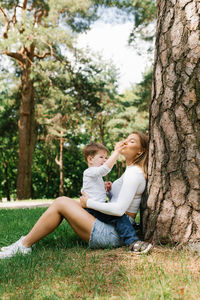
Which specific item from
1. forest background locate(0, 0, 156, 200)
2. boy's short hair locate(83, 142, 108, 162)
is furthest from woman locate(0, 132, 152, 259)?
forest background locate(0, 0, 156, 200)

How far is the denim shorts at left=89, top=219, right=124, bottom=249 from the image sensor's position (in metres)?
3.06

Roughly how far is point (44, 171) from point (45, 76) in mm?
14440

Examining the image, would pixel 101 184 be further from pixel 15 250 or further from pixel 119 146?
pixel 15 250

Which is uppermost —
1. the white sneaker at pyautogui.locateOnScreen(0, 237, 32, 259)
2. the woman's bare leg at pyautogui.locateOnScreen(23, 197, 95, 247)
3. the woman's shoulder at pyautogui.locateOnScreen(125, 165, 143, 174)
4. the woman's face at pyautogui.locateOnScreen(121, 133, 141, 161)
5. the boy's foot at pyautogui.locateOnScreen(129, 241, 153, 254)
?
the woman's face at pyautogui.locateOnScreen(121, 133, 141, 161)

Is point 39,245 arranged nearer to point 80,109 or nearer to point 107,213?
point 107,213

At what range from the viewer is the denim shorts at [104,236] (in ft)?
10.1

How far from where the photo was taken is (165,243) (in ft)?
9.46

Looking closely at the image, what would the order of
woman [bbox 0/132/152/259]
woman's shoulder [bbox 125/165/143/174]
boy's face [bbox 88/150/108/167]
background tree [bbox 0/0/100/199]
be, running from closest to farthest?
woman [bbox 0/132/152/259] → woman's shoulder [bbox 125/165/143/174] → boy's face [bbox 88/150/108/167] → background tree [bbox 0/0/100/199]

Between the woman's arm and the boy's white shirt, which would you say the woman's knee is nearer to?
the woman's arm

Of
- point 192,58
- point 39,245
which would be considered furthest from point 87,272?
point 192,58

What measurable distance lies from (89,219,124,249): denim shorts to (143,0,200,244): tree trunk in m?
0.31

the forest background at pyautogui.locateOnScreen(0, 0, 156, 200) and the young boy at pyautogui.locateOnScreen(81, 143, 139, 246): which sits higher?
the forest background at pyautogui.locateOnScreen(0, 0, 156, 200)

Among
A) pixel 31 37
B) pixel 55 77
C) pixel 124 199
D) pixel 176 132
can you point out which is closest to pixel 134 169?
pixel 124 199

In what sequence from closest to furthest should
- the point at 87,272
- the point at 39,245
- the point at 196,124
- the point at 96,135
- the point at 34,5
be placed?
1. the point at 87,272
2. the point at 196,124
3. the point at 39,245
4. the point at 34,5
5. the point at 96,135
